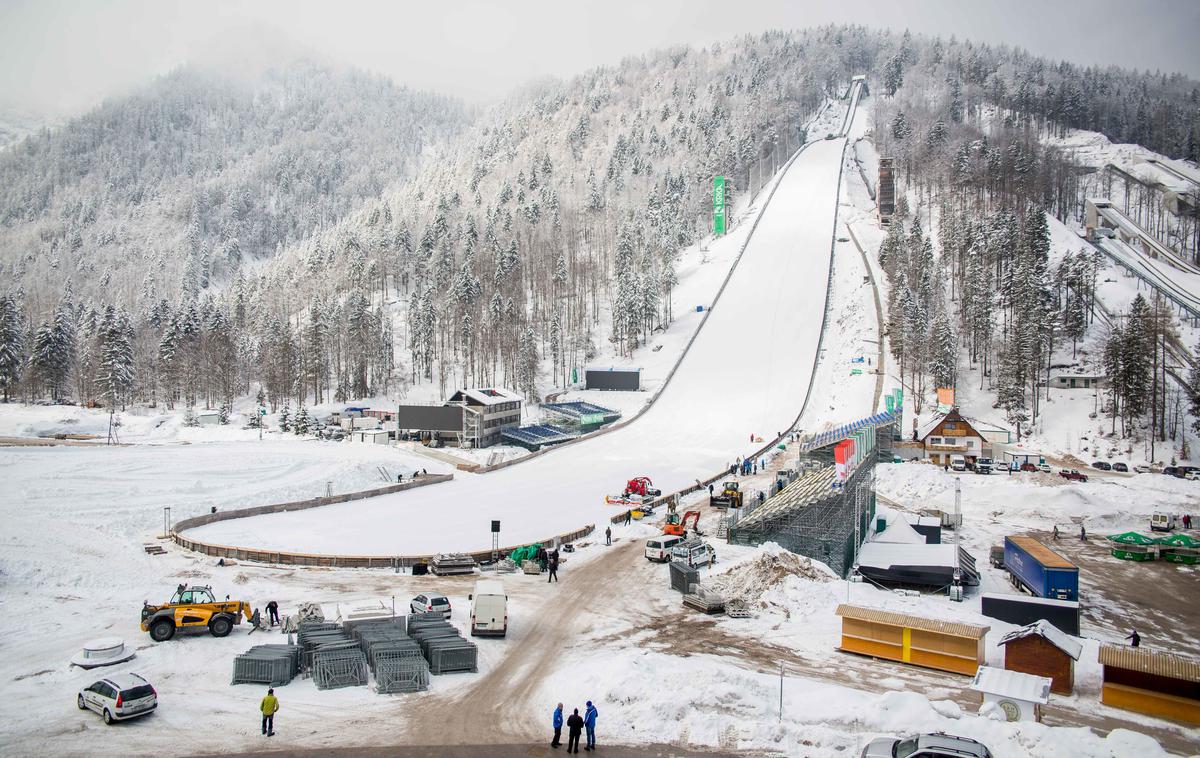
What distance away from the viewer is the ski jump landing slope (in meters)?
36.2

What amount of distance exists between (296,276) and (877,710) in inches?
5300

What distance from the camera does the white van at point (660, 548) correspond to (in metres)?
31.6

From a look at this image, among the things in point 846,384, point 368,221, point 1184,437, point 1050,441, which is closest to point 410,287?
point 368,221

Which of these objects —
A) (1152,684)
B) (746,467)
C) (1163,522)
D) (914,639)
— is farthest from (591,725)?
(746,467)

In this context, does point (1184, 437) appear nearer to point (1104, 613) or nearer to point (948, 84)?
point (1104, 613)

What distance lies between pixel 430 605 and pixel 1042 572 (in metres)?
22.4

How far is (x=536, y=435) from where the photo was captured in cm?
6284

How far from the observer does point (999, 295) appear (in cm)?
8088

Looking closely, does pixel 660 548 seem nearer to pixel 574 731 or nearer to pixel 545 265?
pixel 574 731

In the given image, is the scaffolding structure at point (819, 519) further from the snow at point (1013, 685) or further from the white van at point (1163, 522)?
the white van at point (1163, 522)

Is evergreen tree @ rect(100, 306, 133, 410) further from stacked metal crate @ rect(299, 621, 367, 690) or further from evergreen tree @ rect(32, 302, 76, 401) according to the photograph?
stacked metal crate @ rect(299, 621, 367, 690)

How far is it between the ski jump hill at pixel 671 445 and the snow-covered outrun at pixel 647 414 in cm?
42

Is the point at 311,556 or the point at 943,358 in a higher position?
the point at 943,358

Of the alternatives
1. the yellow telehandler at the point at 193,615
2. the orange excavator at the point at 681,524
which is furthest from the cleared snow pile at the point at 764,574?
the yellow telehandler at the point at 193,615
